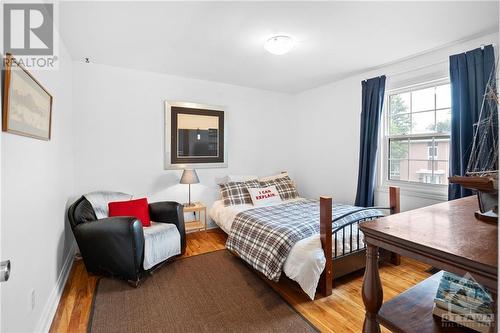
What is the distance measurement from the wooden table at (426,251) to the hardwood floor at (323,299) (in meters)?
0.83

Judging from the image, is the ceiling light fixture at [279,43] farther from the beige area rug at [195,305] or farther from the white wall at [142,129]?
the beige area rug at [195,305]

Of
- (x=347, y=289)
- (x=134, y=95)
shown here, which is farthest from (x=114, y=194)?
(x=347, y=289)

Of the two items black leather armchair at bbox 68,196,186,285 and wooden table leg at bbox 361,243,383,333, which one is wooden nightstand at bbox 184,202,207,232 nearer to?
black leather armchair at bbox 68,196,186,285

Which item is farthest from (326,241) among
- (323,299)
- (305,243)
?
(323,299)

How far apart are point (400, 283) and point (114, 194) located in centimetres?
330

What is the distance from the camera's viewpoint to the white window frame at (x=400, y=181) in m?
2.77

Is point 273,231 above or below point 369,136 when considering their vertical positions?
below

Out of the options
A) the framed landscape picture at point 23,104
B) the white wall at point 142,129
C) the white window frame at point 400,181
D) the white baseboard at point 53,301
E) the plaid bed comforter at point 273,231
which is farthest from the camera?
the white wall at point 142,129

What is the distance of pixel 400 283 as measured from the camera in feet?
7.54

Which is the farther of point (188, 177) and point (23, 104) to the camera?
point (188, 177)

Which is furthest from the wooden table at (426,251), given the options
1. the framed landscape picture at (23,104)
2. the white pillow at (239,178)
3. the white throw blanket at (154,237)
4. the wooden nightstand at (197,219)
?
the white pillow at (239,178)

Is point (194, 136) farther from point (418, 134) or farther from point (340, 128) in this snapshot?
point (418, 134)

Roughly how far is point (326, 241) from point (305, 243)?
7.3 inches

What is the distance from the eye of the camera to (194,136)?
3.74 metres
